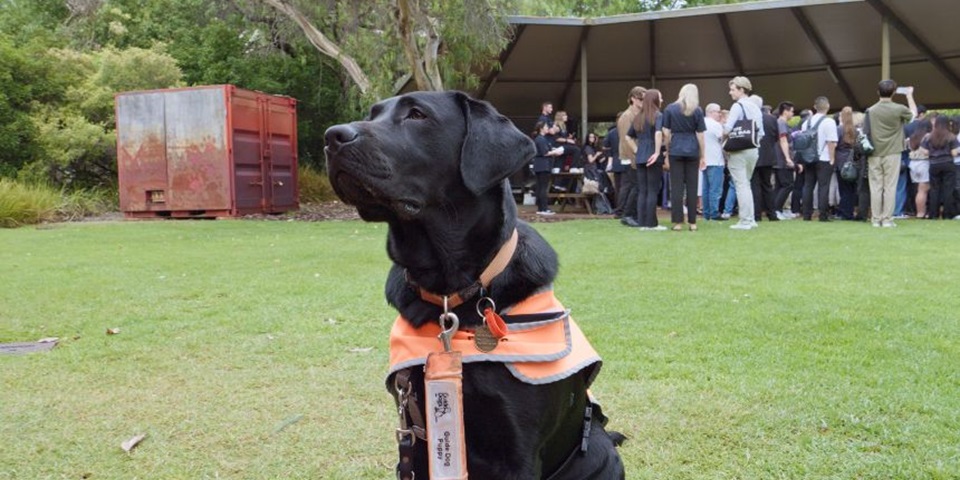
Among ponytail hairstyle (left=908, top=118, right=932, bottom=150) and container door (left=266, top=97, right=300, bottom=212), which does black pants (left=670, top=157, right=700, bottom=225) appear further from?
container door (left=266, top=97, right=300, bottom=212)

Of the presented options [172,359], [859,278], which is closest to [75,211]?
[172,359]

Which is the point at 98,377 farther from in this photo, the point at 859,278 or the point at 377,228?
the point at 377,228

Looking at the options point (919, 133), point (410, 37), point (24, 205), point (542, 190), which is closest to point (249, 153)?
point (410, 37)

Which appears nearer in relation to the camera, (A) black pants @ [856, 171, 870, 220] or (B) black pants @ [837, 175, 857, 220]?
(A) black pants @ [856, 171, 870, 220]

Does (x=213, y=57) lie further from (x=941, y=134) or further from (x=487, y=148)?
(x=487, y=148)

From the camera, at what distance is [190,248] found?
10.1 m

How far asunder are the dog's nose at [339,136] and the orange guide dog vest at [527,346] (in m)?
0.59

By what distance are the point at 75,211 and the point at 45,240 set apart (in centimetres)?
627

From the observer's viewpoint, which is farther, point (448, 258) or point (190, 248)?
point (190, 248)

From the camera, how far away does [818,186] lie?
1341 centimetres

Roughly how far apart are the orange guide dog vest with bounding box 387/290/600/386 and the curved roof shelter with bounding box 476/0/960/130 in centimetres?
1500

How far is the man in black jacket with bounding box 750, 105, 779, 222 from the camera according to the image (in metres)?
12.7

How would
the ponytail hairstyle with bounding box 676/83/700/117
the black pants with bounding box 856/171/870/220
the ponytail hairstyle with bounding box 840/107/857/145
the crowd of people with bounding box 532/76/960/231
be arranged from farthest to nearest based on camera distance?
the ponytail hairstyle with bounding box 840/107/857/145 < the black pants with bounding box 856/171/870/220 < the crowd of people with bounding box 532/76/960/231 < the ponytail hairstyle with bounding box 676/83/700/117

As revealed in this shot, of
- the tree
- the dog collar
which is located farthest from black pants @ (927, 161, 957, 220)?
the dog collar
